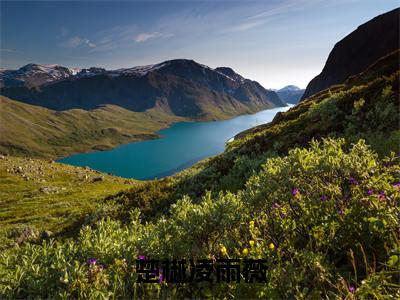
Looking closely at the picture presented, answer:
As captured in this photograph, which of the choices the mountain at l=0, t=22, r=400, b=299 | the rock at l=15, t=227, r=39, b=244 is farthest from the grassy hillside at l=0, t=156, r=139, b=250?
the mountain at l=0, t=22, r=400, b=299

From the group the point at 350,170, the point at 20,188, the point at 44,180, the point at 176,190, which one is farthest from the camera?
the point at 44,180

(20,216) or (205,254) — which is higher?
(205,254)

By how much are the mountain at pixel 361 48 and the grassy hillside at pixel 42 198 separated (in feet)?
386

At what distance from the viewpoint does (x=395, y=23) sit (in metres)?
126

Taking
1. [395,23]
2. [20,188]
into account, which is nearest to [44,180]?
[20,188]

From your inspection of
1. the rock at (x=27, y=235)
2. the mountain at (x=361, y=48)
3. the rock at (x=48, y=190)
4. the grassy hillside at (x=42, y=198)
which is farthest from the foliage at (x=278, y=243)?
the mountain at (x=361, y=48)

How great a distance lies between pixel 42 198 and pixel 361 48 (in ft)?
485

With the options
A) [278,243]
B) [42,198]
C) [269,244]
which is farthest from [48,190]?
[269,244]

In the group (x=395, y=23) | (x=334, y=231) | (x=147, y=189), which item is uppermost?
(x=395, y=23)

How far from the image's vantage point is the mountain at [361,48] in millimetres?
124125

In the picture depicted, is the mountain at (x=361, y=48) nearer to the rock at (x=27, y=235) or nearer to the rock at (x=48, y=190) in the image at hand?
the rock at (x=48, y=190)

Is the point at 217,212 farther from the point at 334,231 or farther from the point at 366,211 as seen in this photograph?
the point at 366,211

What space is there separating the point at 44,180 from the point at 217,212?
4995cm

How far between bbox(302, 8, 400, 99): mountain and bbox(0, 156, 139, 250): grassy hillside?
118 m
